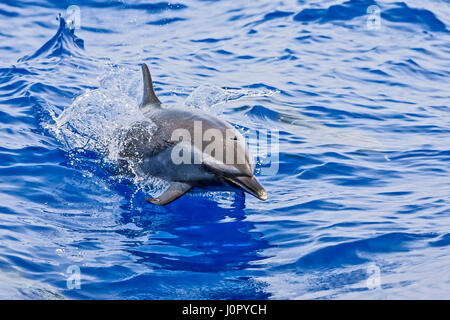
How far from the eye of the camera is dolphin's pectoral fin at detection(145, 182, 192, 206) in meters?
7.21

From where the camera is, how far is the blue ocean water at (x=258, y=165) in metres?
6.34

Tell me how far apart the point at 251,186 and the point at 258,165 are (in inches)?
101

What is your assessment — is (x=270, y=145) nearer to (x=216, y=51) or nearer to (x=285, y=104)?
(x=285, y=104)

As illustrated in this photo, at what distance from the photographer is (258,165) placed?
9352 mm

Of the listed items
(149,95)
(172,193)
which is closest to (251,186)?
(172,193)

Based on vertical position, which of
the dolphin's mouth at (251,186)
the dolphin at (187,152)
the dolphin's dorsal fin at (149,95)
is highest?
the dolphin's dorsal fin at (149,95)

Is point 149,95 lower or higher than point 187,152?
higher

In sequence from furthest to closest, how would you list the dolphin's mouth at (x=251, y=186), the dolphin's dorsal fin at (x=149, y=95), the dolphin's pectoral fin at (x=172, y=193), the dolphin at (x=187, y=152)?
the dolphin's dorsal fin at (x=149, y=95) < the dolphin's pectoral fin at (x=172, y=193) < the dolphin at (x=187, y=152) < the dolphin's mouth at (x=251, y=186)

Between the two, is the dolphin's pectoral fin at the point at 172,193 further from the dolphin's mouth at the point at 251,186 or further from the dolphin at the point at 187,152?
the dolphin's mouth at the point at 251,186

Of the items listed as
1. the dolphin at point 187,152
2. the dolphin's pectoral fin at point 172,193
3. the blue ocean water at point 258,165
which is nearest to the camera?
the blue ocean water at point 258,165

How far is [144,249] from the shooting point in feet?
22.6

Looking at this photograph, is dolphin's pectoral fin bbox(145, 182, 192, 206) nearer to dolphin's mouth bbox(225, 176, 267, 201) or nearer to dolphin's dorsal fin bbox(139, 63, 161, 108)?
dolphin's mouth bbox(225, 176, 267, 201)

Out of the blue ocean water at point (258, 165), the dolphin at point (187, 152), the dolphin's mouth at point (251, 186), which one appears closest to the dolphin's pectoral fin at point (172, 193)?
the dolphin at point (187, 152)

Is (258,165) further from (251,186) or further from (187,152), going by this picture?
(251,186)
